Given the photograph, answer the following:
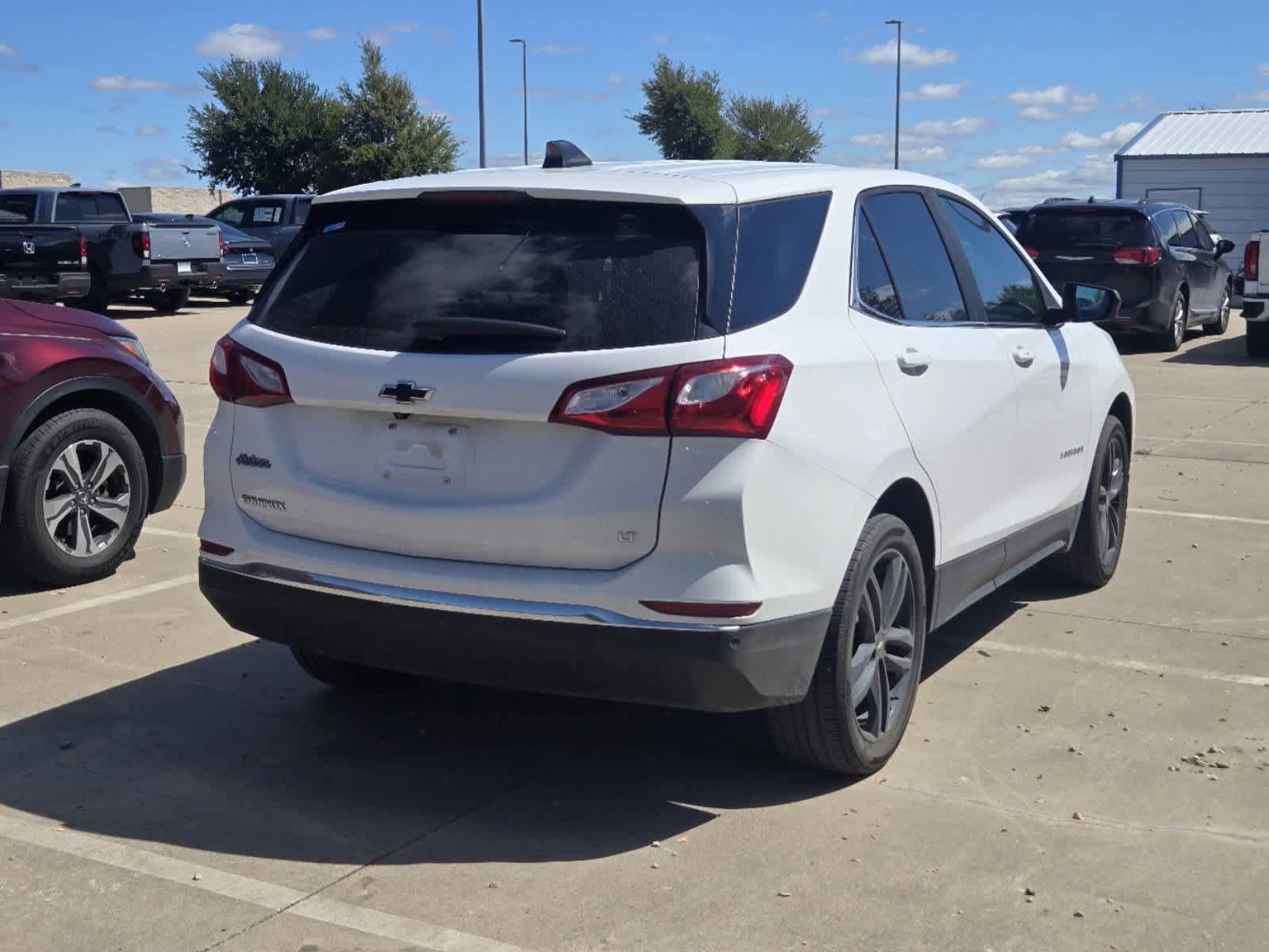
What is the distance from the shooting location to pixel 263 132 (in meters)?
55.2

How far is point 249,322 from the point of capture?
176 inches

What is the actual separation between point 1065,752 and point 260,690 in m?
2.71

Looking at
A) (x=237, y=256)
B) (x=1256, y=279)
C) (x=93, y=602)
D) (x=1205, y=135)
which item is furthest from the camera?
(x=1205, y=135)

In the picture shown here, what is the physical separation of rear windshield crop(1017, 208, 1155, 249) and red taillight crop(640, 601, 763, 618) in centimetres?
1484

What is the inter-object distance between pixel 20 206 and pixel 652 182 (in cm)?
2017

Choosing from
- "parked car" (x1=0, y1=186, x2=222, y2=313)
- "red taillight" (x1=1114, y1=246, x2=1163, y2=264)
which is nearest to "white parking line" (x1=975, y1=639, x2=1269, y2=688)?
"red taillight" (x1=1114, y1=246, x2=1163, y2=264)

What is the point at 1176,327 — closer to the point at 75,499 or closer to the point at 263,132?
the point at 75,499

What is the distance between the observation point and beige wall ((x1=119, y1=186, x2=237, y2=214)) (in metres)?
55.2

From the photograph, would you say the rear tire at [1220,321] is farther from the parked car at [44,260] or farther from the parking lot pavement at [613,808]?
the parking lot pavement at [613,808]

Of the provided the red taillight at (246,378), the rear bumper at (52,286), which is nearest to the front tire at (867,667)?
the red taillight at (246,378)

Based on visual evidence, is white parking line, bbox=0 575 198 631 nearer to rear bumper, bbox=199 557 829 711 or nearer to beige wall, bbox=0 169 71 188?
rear bumper, bbox=199 557 829 711

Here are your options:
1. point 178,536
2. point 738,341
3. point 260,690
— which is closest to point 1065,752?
point 738,341

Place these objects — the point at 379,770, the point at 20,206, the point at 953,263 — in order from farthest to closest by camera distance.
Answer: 1. the point at 20,206
2. the point at 953,263
3. the point at 379,770

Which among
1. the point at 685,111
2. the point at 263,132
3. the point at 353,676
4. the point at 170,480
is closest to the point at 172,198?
the point at 263,132
